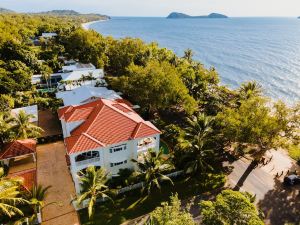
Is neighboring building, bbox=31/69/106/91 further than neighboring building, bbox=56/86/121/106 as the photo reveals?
Yes

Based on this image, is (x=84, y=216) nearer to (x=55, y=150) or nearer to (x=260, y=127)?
(x=55, y=150)

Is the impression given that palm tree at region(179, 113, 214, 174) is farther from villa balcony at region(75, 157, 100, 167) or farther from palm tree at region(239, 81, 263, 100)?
palm tree at region(239, 81, 263, 100)

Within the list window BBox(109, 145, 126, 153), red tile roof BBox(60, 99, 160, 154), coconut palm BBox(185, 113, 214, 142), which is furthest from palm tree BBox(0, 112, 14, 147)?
coconut palm BBox(185, 113, 214, 142)

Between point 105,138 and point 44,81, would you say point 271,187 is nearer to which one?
point 105,138

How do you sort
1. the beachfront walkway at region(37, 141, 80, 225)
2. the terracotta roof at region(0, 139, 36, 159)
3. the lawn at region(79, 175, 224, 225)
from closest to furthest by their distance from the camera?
the lawn at region(79, 175, 224, 225)
the beachfront walkway at region(37, 141, 80, 225)
the terracotta roof at region(0, 139, 36, 159)

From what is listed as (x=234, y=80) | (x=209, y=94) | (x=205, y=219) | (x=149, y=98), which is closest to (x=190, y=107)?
(x=149, y=98)

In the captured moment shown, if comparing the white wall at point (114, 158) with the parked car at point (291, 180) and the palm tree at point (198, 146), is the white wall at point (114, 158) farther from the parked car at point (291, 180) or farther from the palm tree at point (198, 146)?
the parked car at point (291, 180)

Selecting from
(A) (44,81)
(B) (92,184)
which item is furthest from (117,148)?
(A) (44,81)

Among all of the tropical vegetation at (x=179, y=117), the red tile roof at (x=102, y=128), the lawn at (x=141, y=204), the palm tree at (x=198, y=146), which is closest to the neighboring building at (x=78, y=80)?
the tropical vegetation at (x=179, y=117)
